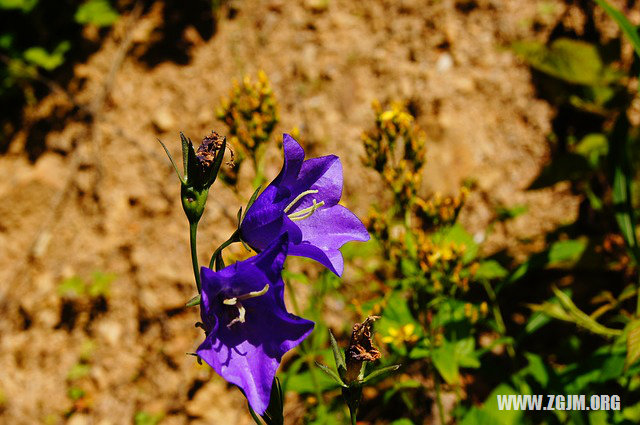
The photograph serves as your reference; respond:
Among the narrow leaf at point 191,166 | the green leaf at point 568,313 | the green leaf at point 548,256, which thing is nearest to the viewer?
→ the narrow leaf at point 191,166

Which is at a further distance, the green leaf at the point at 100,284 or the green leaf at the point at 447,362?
the green leaf at the point at 100,284

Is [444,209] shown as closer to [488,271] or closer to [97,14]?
[488,271]

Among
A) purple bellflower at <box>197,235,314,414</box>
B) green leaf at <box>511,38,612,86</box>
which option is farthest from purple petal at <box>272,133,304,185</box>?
green leaf at <box>511,38,612,86</box>

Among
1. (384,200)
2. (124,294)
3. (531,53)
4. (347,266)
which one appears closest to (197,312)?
(124,294)

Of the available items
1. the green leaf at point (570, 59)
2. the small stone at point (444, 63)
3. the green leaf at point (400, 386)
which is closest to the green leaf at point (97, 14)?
the small stone at point (444, 63)

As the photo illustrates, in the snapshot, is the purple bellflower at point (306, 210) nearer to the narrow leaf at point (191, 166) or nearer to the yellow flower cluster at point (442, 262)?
the narrow leaf at point (191, 166)

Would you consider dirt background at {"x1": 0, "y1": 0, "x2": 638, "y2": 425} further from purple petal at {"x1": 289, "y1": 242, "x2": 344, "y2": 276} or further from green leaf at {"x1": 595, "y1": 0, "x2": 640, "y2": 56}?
purple petal at {"x1": 289, "y1": 242, "x2": 344, "y2": 276}
